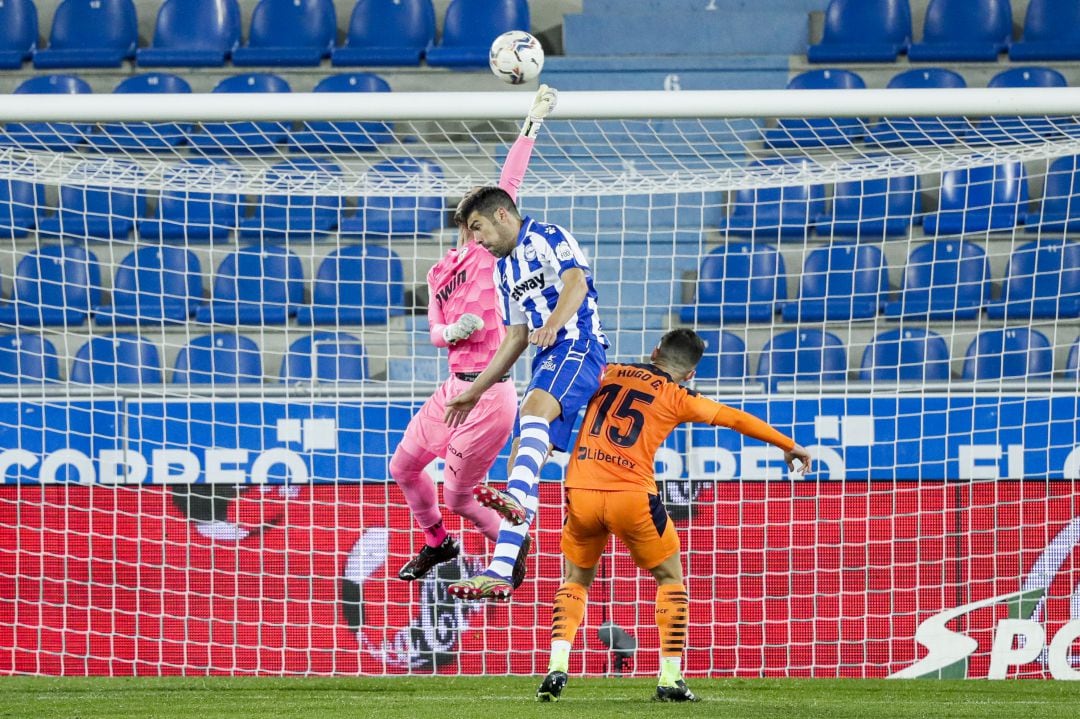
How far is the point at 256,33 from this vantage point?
12711mm

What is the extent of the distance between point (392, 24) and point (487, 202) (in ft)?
24.7

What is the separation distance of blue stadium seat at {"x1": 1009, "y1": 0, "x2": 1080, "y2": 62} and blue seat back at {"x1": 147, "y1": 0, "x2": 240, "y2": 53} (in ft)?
Result: 23.0

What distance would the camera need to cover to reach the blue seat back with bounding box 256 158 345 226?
A: 8586 millimetres

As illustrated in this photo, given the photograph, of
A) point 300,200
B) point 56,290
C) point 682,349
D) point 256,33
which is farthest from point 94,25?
point 682,349

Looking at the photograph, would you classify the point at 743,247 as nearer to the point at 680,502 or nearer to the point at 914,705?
the point at 680,502

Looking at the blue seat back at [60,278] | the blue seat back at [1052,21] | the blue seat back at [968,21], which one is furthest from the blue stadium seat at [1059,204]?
the blue seat back at [60,278]

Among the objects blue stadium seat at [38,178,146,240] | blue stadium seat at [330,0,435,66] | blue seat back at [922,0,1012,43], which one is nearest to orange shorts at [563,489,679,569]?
blue stadium seat at [38,178,146,240]

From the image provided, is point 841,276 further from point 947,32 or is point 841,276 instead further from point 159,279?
point 159,279

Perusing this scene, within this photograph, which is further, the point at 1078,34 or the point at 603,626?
the point at 1078,34

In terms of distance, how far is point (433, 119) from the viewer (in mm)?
6699

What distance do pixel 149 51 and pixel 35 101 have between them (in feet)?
19.4

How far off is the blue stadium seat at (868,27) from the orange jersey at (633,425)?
7149 mm

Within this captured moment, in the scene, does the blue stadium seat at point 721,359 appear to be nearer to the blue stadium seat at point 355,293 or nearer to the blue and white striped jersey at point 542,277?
the blue stadium seat at point 355,293

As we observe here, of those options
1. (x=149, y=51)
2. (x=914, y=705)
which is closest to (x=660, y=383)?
(x=914, y=705)
